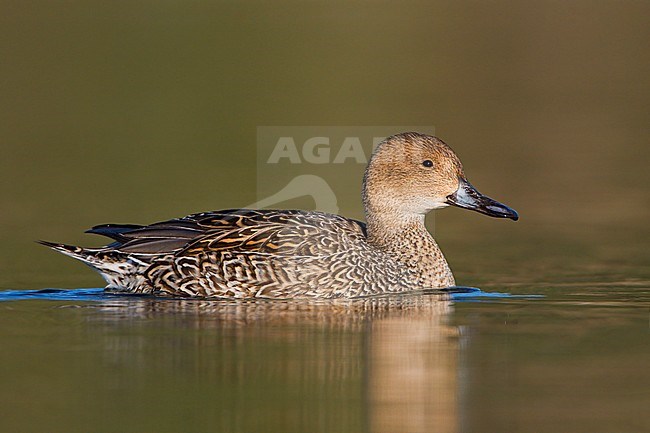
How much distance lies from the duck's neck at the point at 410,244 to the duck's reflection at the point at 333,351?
0.59 m

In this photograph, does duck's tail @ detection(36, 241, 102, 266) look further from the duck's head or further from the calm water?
the duck's head

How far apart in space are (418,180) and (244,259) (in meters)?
1.69

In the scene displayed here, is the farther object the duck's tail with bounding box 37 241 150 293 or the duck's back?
the duck's tail with bounding box 37 241 150 293

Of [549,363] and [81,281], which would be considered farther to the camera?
[81,281]

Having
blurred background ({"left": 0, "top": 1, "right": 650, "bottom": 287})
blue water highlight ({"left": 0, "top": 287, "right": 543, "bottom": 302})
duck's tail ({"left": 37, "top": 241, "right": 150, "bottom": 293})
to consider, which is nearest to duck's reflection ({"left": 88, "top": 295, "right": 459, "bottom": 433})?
blue water highlight ({"left": 0, "top": 287, "right": 543, "bottom": 302})

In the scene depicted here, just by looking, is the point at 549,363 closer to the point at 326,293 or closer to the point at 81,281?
the point at 326,293

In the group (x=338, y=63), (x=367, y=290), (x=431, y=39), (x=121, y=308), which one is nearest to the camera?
(x=121, y=308)

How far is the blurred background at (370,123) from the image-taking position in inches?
362

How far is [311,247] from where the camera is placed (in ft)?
37.2

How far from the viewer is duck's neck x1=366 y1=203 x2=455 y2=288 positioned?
11789 millimetres

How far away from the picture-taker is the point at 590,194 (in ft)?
52.2

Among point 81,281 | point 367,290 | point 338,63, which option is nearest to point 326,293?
point 367,290

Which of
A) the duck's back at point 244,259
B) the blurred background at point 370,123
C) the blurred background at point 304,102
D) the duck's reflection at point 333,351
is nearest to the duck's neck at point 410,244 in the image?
the duck's back at point 244,259

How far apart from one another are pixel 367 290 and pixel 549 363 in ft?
9.27
